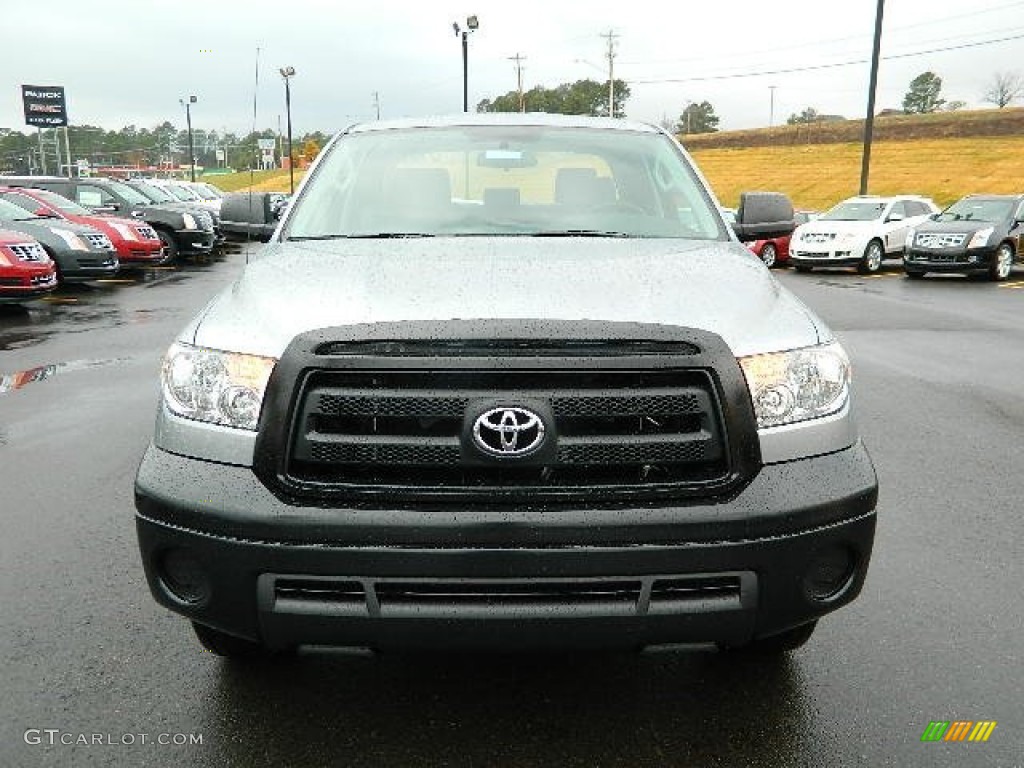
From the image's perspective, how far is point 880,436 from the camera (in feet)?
19.9

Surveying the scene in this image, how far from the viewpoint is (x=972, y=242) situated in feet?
58.4

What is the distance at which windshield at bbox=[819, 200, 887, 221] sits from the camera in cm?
Answer: 2152

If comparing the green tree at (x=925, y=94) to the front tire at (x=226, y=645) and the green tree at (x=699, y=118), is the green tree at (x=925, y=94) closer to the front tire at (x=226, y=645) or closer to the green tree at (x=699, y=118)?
the green tree at (x=699, y=118)

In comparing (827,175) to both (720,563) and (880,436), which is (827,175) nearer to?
(880,436)

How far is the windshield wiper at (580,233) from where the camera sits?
11.3 ft

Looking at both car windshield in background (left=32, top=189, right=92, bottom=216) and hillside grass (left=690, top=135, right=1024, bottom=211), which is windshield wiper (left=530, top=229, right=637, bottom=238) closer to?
car windshield in background (left=32, top=189, right=92, bottom=216)

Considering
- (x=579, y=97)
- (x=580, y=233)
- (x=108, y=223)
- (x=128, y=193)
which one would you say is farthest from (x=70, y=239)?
(x=579, y=97)

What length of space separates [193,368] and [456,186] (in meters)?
1.64

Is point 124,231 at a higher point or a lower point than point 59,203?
lower

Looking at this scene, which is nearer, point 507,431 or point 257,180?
point 507,431

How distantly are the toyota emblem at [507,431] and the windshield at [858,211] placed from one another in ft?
69.1

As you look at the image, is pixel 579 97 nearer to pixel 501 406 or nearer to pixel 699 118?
pixel 699 118

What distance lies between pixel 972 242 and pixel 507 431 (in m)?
18.1

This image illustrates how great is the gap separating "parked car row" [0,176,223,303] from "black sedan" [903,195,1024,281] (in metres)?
14.9
